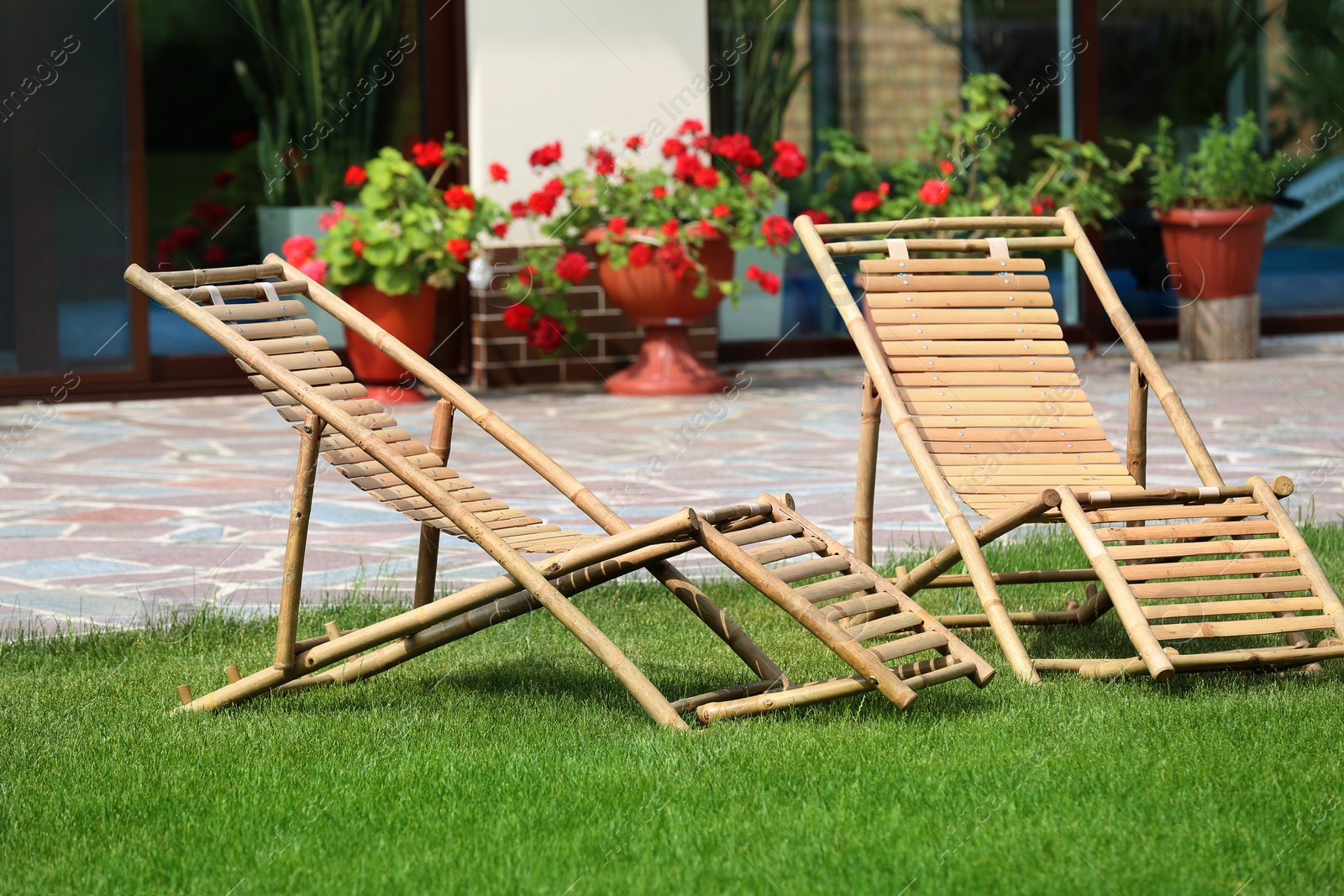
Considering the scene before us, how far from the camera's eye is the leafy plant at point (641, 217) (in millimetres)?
8242

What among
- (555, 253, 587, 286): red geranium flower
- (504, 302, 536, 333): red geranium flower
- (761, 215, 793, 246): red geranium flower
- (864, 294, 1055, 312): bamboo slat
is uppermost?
(761, 215, 793, 246): red geranium flower

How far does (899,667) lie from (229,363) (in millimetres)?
6352

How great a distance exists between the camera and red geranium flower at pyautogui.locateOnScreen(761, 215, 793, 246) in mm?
8242

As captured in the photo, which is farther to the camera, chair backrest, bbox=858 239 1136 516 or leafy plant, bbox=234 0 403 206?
leafy plant, bbox=234 0 403 206

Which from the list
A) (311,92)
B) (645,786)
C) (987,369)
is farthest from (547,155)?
(645,786)

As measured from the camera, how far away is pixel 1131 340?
4.06 meters

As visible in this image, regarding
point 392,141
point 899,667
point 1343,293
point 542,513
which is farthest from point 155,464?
point 1343,293

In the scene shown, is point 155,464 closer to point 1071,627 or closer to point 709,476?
Answer: point 709,476

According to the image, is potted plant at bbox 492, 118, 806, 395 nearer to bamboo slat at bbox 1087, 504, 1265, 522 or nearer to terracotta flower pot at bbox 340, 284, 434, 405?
terracotta flower pot at bbox 340, 284, 434, 405

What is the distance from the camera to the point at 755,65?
9625 mm

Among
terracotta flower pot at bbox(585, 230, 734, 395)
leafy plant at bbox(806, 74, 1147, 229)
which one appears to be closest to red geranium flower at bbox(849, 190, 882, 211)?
leafy plant at bbox(806, 74, 1147, 229)

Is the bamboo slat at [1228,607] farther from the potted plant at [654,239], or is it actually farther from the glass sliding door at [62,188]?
the glass sliding door at [62,188]

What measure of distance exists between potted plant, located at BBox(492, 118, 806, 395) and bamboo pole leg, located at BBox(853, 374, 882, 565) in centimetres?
429

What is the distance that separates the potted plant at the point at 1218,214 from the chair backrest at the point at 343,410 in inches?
275
